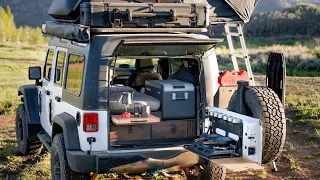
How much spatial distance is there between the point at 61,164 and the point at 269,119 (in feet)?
7.92

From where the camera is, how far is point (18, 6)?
337 feet

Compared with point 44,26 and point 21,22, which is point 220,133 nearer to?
point 44,26

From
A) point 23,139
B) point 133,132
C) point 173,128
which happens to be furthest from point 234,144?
point 23,139

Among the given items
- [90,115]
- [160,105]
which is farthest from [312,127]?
[90,115]

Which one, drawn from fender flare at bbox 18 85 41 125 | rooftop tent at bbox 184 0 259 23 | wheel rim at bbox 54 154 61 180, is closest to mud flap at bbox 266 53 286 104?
rooftop tent at bbox 184 0 259 23

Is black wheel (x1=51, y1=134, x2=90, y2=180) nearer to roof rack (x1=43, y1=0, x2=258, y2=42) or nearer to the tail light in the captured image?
the tail light

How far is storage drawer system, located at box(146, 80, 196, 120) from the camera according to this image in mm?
6891

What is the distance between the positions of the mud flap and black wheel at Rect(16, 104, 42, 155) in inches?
155

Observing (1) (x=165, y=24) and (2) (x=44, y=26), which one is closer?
(1) (x=165, y=24)

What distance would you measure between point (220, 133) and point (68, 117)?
1.75 meters

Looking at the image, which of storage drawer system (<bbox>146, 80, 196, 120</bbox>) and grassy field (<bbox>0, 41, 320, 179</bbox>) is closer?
storage drawer system (<bbox>146, 80, 196, 120</bbox>)

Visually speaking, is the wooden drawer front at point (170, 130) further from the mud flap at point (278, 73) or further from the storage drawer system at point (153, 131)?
the mud flap at point (278, 73)

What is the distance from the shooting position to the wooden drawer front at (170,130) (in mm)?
6891

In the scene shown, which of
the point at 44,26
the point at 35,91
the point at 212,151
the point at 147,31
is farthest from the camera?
the point at 35,91
